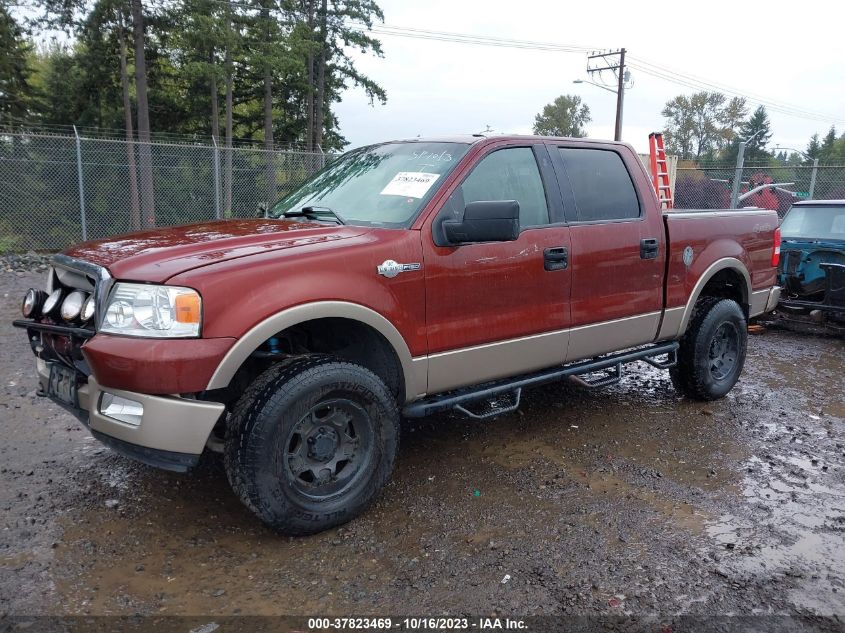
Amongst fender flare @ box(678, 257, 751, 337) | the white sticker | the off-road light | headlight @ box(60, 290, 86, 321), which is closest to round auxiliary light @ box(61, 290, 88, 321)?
headlight @ box(60, 290, 86, 321)

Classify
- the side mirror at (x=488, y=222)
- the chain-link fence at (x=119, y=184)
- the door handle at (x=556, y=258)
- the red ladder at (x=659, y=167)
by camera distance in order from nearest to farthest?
the side mirror at (x=488, y=222) < the door handle at (x=556, y=258) < the red ladder at (x=659, y=167) < the chain-link fence at (x=119, y=184)

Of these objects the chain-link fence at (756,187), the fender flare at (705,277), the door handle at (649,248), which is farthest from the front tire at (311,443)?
the chain-link fence at (756,187)

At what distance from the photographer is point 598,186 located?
429 centimetres

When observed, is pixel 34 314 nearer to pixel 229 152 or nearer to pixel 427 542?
pixel 427 542

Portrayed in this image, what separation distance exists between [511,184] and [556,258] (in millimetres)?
532

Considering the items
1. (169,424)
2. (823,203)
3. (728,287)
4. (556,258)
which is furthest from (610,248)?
(823,203)

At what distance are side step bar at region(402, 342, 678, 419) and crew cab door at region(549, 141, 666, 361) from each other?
0.11 meters

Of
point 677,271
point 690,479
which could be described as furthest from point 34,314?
point 677,271

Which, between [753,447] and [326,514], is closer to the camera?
[326,514]

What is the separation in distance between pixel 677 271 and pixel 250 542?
3.46 meters

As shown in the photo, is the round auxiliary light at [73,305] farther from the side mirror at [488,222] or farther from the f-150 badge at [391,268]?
the side mirror at [488,222]

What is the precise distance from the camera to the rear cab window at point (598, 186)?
4.11 m

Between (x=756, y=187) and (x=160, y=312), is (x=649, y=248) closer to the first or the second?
(x=160, y=312)

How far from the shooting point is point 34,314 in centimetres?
324
